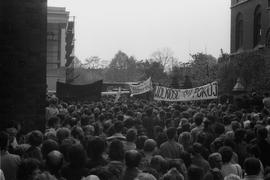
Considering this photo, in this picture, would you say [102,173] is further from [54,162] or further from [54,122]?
[54,122]

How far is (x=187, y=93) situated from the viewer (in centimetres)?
1895

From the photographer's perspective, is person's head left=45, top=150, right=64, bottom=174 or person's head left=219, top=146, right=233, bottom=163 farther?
person's head left=219, top=146, right=233, bottom=163

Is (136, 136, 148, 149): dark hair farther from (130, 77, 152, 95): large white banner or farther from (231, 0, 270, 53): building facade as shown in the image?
(231, 0, 270, 53): building facade

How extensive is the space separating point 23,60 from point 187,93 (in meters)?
7.30

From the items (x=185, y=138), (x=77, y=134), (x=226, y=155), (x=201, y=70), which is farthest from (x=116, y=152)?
(x=201, y=70)

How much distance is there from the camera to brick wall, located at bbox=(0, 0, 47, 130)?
13109 mm

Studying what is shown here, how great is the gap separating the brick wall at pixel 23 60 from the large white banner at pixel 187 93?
6591 millimetres

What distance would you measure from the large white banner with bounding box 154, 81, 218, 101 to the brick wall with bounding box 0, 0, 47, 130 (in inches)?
260

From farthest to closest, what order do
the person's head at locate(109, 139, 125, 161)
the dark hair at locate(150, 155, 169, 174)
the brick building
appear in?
the brick building
the person's head at locate(109, 139, 125, 161)
the dark hair at locate(150, 155, 169, 174)

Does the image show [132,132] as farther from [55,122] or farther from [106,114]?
[106,114]

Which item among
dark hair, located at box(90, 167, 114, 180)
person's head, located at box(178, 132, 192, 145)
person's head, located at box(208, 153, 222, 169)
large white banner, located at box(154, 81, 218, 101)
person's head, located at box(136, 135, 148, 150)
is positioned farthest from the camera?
large white banner, located at box(154, 81, 218, 101)

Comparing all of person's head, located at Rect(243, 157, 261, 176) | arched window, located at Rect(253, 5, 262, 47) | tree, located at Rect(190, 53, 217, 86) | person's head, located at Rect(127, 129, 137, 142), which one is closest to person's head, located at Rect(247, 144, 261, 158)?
person's head, located at Rect(127, 129, 137, 142)

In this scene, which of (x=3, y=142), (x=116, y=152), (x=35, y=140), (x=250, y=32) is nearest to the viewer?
(x=3, y=142)

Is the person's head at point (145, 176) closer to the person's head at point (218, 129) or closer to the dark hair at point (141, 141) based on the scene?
the dark hair at point (141, 141)
